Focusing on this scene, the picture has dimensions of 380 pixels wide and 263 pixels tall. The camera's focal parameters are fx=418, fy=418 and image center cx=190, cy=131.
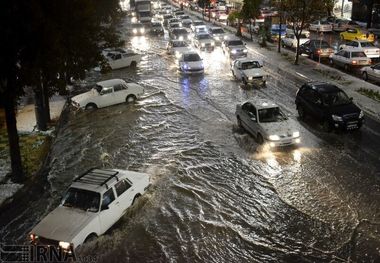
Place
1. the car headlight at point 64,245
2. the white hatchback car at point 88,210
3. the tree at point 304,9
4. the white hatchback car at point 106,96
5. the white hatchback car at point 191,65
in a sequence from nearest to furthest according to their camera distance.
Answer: the car headlight at point 64,245 → the white hatchback car at point 88,210 → the white hatchback car at point 106,96 → the white hatchback car at point 191,65 → the tree at point 304,9

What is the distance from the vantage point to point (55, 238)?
11.0 meters

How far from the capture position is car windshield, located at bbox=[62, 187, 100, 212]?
11.9 m

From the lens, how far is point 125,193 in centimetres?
1300

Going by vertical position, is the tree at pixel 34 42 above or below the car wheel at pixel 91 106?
above

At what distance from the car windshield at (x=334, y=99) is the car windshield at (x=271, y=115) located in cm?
242

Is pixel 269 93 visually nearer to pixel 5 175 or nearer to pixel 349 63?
pixel 349 63

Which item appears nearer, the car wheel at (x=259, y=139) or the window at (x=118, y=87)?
the car wheel at (x=259, y=139)

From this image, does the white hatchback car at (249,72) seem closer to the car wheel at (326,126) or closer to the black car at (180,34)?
the car wheel at (326,126)

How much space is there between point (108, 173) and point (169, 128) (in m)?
8.22

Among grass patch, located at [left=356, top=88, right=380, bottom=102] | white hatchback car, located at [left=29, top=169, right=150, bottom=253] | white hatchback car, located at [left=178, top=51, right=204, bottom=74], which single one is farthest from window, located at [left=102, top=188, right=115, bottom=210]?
white hatchback car, located at [left=178, top=51, right=204, bottom=74]

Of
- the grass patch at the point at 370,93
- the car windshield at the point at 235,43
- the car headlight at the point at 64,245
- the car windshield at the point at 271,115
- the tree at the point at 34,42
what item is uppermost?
the tree at the point at 34,42

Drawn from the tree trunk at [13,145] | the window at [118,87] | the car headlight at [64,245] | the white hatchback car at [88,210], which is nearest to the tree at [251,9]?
the window at [118,87]

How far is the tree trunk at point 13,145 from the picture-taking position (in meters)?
15.4

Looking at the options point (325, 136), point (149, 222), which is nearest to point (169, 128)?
point (325, 136)
